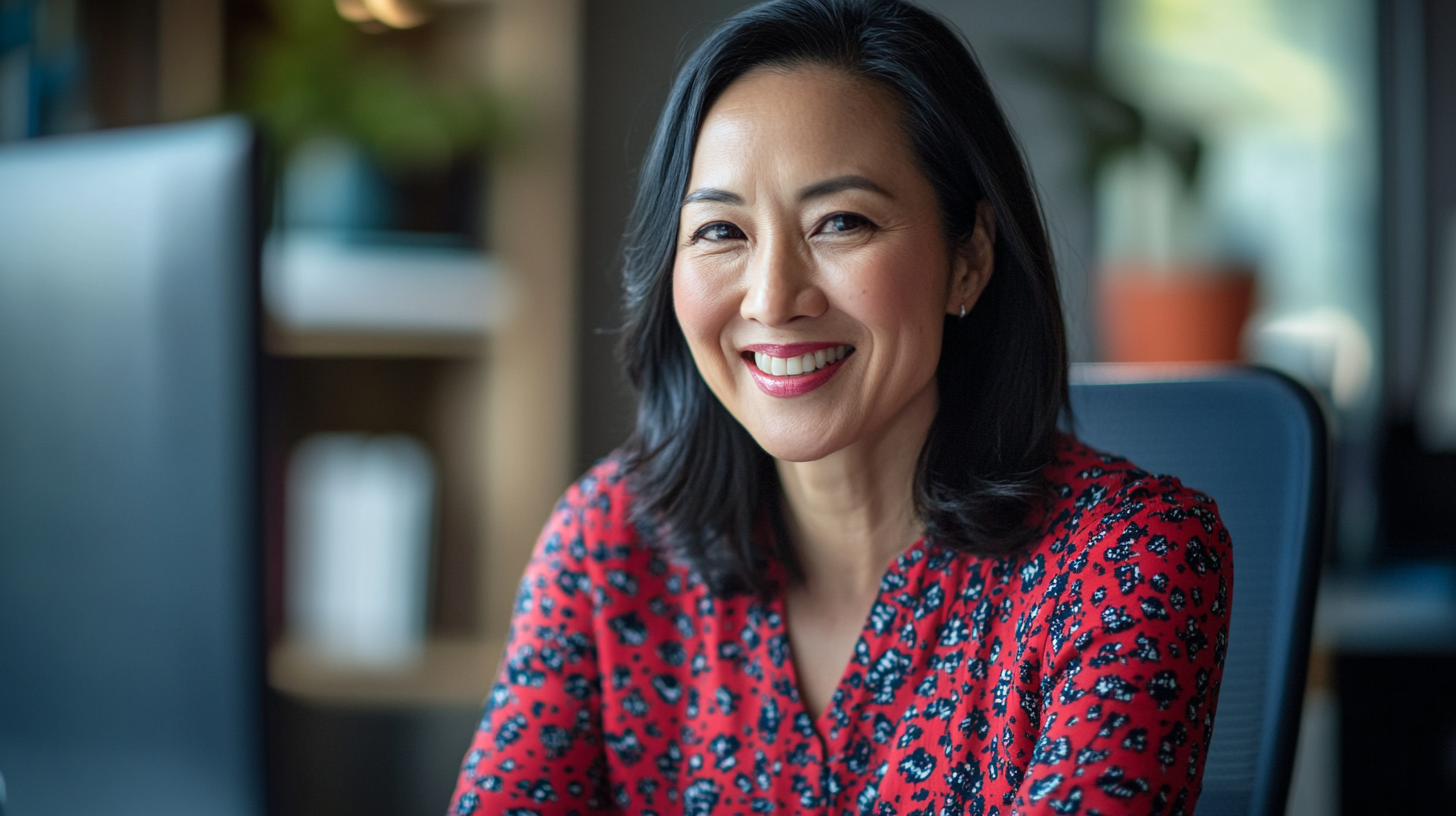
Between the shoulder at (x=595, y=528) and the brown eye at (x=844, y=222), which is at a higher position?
the brown eye at (x=844, y=222)

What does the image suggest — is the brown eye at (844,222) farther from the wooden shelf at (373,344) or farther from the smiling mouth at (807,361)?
the wooden shelf at (373,344)

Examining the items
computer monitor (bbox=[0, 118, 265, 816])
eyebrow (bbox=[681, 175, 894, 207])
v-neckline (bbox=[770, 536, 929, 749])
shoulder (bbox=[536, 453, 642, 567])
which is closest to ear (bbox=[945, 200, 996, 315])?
eyebrow (bbox=[681, 175, 894, 207])

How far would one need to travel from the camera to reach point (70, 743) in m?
0.78

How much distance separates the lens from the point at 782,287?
37.4 inches

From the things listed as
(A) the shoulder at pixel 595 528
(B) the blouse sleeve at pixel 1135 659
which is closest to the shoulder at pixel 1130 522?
(B) the blouse sleeve at pixel 1135 659

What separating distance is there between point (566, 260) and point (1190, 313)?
3.39 ft

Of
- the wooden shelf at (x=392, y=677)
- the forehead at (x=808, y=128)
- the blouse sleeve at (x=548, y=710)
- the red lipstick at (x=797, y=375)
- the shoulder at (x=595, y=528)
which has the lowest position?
the wooden shelf at (x=392, y=677)

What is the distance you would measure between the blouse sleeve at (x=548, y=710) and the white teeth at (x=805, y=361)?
0.90 ft

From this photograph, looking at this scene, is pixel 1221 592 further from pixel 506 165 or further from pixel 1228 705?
pixel 506 165

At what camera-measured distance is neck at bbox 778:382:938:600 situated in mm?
1085

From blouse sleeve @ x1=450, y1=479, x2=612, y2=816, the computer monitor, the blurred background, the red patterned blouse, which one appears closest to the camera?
the computer monitor

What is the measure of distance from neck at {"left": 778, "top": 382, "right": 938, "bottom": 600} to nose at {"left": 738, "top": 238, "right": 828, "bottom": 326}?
163mm

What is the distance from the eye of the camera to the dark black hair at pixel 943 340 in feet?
3.23

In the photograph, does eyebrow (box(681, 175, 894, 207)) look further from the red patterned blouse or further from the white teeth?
the red patterned blouse
